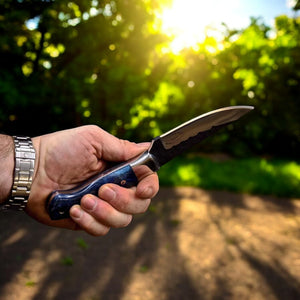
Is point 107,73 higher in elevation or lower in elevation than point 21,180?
higher

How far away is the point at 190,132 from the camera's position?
196 centimetres

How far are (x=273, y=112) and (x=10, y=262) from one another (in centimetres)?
856

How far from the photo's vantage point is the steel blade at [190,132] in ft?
6.22

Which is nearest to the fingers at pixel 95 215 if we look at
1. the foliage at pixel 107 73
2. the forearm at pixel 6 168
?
the forearm at pixel 6 168

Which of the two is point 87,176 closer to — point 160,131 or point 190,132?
point 190,132

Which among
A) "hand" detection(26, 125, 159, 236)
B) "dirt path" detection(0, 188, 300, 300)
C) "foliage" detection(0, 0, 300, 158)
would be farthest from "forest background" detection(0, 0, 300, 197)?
"hand" detection(26, 125, 159, 236)

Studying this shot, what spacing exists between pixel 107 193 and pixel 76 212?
215 mm

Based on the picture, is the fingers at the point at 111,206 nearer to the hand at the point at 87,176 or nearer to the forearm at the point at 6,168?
the hand at the point at 87,176

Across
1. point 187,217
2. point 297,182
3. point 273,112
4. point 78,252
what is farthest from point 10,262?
point 273,112

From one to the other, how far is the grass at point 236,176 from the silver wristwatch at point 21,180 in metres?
4.44

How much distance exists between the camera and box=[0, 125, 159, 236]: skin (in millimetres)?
2057

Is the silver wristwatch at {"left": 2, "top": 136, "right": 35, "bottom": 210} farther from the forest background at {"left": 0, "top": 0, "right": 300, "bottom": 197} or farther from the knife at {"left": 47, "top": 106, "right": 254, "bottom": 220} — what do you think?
the forest background at {"left": 0, "top": 0, "right": 300, "bottom": 197}

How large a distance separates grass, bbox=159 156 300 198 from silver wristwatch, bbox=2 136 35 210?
4443 mm

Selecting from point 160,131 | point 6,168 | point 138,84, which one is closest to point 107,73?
point 138,84
